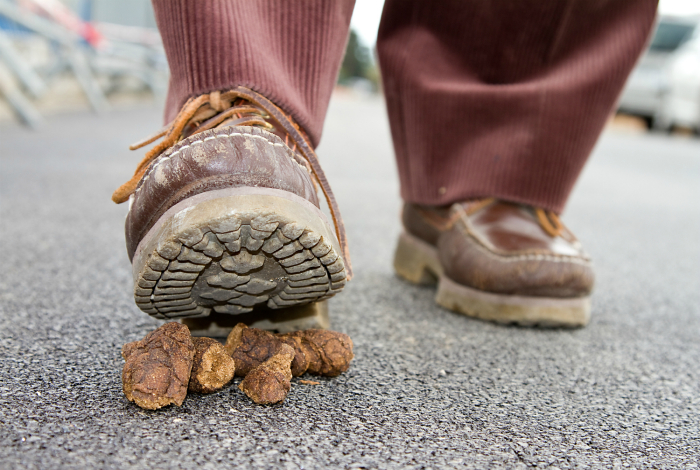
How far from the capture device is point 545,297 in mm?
811

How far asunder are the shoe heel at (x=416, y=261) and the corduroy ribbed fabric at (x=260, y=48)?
35 cm

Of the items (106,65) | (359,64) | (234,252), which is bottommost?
(359,64)

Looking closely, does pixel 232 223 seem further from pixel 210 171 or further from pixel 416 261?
pixel 416 261

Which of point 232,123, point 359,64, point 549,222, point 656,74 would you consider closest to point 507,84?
point 549,222

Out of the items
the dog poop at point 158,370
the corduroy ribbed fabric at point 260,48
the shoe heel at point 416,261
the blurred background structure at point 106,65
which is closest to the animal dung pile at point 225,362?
the dog poop at point 158,370

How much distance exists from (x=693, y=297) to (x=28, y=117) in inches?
122

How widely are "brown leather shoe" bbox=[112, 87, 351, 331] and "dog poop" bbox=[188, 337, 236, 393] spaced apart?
0.16 ft

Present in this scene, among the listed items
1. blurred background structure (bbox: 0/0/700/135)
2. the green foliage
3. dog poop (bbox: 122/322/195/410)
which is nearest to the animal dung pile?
dog poop (bbox: 122/322/195/410)

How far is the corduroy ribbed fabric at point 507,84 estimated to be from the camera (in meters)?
0.87

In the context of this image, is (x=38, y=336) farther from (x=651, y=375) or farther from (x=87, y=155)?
(x=87, y=155)

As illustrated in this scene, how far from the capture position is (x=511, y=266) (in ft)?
2.67

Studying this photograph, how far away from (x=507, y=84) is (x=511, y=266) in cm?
30

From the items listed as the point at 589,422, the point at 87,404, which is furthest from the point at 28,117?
the point at 589,422

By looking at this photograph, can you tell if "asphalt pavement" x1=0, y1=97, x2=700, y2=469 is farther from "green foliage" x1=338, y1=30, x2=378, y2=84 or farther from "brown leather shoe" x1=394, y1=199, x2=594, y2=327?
"green foliage" x1=338, y1=30, x2=378, y2=84
